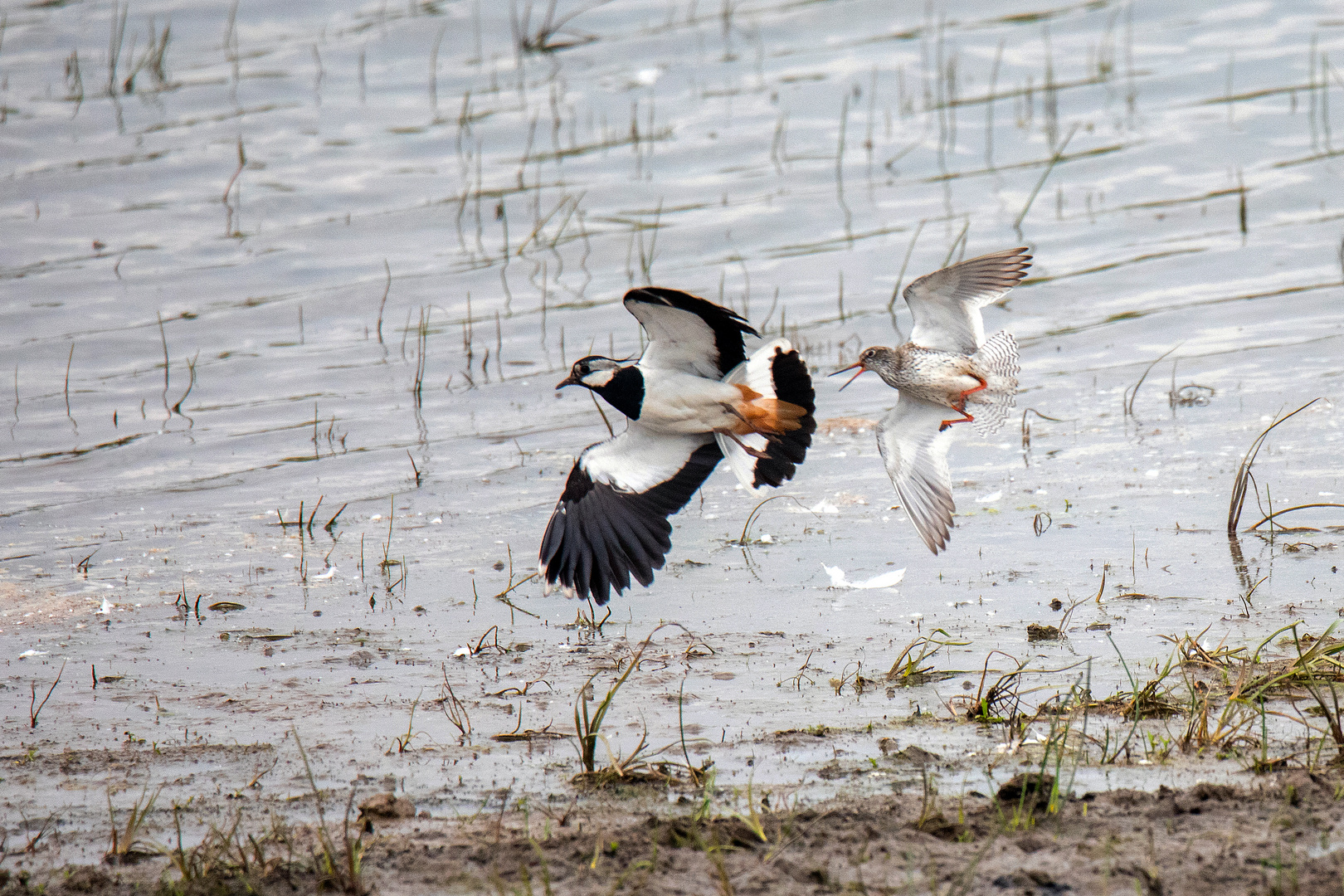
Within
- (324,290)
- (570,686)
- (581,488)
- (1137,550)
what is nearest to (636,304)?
(581,488)

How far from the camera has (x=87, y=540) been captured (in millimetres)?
6000

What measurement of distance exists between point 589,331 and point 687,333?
3312 mm

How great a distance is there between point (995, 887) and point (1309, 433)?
419 cm

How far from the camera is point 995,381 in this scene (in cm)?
520

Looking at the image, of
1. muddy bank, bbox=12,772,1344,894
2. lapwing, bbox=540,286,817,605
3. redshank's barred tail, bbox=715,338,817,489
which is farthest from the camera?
redshank's barred tail, bbox=715,338,817,489

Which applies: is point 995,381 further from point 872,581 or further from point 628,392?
point 628,392

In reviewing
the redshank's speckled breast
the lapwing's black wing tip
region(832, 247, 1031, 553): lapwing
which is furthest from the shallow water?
the redshank's speckled breast

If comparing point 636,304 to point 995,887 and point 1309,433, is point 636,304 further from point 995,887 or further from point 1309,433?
point 1309,433

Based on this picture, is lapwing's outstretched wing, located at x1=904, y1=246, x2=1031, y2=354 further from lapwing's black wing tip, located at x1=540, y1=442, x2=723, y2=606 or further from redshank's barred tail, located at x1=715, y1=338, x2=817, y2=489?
lapwing's black wing tip, located at x1=540, y1=442, x2=723, y2=606

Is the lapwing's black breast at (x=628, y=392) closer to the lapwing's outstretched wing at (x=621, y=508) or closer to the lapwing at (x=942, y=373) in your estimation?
the lapwing's outstretched wing at (x=621, y=508)

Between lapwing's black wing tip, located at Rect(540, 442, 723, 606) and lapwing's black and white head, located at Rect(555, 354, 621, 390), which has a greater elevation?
lapwing's black and white head, located at Rect(555, 354, 621, 390)

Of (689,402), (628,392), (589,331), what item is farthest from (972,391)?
(589,331)

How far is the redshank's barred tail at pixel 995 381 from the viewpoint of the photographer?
5219 mm

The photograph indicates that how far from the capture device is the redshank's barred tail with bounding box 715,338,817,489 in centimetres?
516
